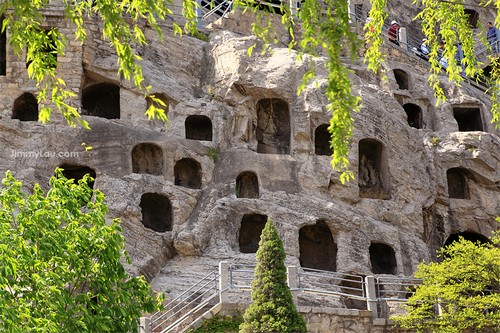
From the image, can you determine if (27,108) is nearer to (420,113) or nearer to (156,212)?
(156,212)

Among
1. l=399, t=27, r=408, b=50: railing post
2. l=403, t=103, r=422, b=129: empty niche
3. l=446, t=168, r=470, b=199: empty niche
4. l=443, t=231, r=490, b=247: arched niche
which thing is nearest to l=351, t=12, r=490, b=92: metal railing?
l=399, t=27, r=408, b=50: railing post

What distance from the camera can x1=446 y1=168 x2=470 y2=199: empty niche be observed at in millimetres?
28062

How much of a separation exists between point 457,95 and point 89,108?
12378 millimetres

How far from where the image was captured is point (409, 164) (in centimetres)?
2606

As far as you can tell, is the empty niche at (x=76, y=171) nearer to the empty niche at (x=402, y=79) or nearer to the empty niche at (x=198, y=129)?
the empty niche at (x=198, y=129)

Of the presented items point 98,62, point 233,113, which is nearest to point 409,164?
point 233,113

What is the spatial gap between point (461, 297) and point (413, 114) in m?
12.1

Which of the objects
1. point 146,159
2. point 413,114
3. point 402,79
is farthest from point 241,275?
point 402,79

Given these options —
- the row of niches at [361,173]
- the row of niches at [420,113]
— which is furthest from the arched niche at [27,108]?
the row of niches at [420,113]

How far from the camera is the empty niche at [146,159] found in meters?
24.5

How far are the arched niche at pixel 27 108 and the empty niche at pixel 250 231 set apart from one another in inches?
274

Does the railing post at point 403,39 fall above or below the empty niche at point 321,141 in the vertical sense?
→ above

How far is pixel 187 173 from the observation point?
82.5 feet

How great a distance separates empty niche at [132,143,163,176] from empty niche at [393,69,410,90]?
388 inches
